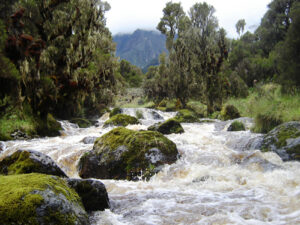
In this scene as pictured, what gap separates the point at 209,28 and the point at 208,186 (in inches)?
722

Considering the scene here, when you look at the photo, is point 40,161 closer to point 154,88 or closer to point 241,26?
point 154,88

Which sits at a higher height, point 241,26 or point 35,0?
point 241,26

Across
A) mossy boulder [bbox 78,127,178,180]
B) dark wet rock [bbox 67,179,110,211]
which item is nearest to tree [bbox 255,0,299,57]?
mossy boulder [bbox 78,127,178,180]

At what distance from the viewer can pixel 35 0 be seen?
576 inches

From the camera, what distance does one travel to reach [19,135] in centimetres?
1105

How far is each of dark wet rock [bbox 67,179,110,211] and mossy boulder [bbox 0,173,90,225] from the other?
53 cm

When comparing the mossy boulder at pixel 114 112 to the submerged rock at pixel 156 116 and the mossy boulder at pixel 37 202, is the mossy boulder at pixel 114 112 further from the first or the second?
the mossy boulder at pixel 37 202

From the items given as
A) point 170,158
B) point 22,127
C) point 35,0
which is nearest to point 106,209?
point 170,158

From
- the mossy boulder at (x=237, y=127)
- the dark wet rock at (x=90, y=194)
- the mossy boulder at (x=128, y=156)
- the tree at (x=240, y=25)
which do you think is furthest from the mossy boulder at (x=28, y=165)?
the tree at (x=240, y=25)

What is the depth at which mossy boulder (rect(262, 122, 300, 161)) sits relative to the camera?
636 centimetres

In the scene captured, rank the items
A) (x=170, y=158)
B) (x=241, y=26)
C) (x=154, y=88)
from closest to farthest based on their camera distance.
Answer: (x=170, y=158)
(x=154, y=88)
(x=241, y=26)

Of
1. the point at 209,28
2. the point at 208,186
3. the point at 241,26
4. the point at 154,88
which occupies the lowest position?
the point at 208,186

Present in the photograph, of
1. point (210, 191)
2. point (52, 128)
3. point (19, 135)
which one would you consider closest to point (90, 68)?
point (52, 128)

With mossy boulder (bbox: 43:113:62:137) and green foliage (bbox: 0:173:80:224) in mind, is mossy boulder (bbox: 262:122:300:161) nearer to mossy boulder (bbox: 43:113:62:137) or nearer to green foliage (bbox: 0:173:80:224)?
green foliage (bbox: 0:173:80:224)
